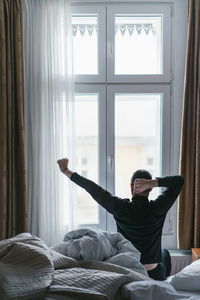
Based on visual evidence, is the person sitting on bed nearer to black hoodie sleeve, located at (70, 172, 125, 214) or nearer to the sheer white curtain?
black hoodie sleeve, located at (70, 172, 125, 214)

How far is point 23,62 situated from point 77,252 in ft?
4.87

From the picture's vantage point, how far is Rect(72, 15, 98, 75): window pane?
2.92m

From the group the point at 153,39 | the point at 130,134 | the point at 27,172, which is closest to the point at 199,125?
the point at 130,134

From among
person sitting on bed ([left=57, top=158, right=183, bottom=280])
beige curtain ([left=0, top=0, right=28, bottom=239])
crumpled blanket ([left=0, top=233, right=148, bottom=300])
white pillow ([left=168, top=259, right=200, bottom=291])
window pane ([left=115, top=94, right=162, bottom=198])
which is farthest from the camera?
window pane ([left=115, top=94, right=162, bottom=198])

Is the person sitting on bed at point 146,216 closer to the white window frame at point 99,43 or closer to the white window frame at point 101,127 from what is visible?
the white window frame at point 101,127

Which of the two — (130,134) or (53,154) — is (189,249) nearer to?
(130,134)

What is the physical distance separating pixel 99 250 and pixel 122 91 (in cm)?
138

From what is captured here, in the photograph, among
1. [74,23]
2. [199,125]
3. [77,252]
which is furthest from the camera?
[74,23]

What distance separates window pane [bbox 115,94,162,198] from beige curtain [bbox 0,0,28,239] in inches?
29.6

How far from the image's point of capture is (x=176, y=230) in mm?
2908

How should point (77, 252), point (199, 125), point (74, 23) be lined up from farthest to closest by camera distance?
point (74, 23) → point (199, 125) → point (77, 252)

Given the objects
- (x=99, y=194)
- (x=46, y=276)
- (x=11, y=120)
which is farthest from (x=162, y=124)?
(x=46, y=276)

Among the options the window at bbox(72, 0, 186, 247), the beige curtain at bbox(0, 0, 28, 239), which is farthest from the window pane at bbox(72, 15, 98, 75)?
the beige curtain at bbox(0, 0, 28, 239)

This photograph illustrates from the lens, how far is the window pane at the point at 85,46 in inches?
115
